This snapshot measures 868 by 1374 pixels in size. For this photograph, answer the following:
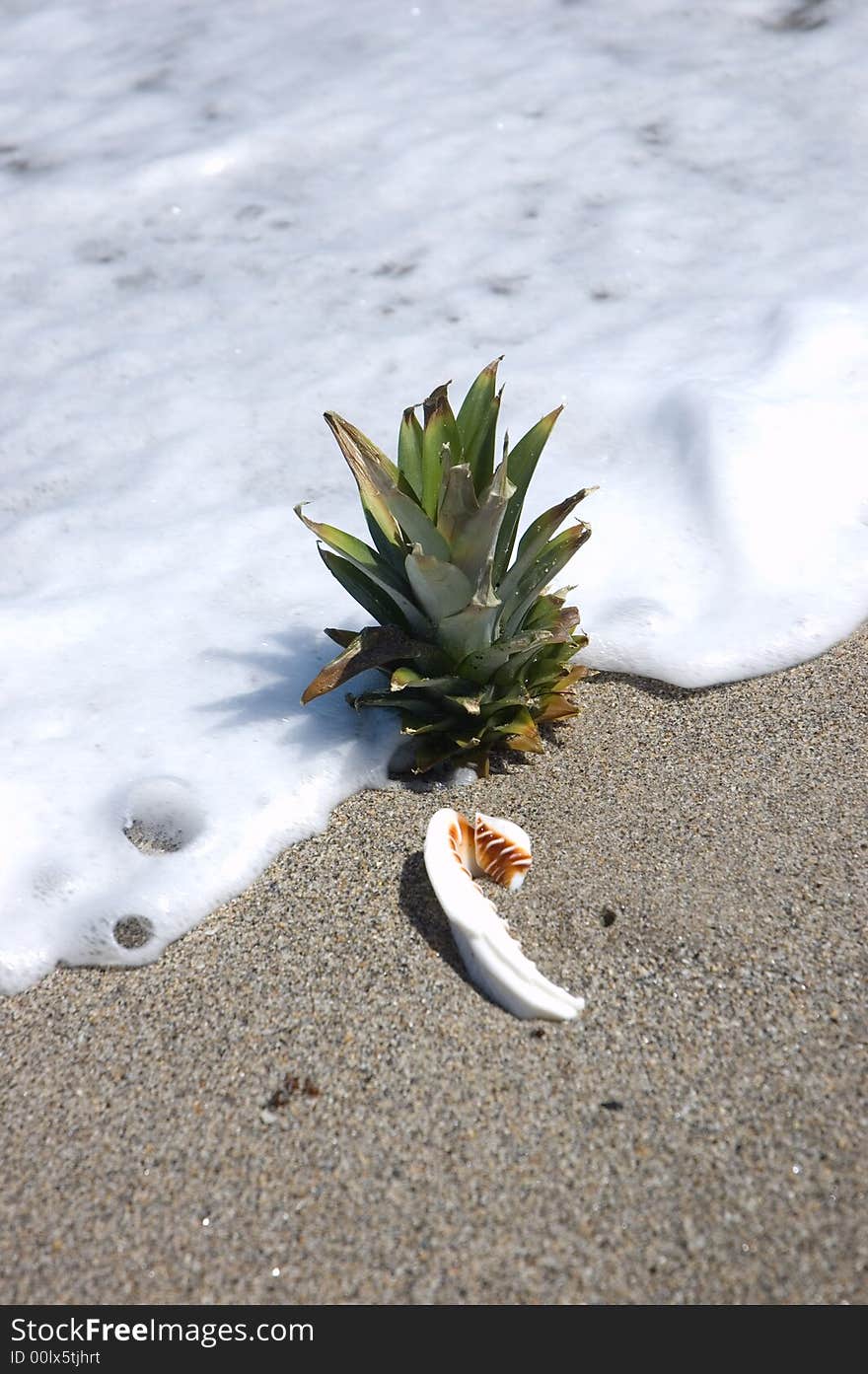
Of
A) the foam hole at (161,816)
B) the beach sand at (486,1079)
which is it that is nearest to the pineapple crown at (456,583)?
the beach sand at (486,1079)

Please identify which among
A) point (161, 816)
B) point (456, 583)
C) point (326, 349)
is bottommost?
point (161, 816)

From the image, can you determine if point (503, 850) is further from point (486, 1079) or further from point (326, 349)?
point (326, 349)

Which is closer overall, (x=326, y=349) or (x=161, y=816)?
(x=161, y=816)

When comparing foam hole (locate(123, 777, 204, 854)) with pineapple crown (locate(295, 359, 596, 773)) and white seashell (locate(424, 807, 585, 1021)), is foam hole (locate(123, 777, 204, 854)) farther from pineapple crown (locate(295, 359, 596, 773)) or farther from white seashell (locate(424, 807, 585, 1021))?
white seashell (locate(424, 807, 585, 1021))

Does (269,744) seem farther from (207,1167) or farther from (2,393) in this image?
(2,393)

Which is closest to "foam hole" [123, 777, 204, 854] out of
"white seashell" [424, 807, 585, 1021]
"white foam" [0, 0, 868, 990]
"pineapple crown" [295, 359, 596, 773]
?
A: "white foam" [0, 0, 868, 990]

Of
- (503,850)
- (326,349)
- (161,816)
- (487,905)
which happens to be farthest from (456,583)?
(326,349)

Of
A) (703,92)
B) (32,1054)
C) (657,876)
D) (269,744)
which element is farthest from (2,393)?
(703,92)

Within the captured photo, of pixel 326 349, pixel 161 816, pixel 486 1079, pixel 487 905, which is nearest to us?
pixel 486 1079
